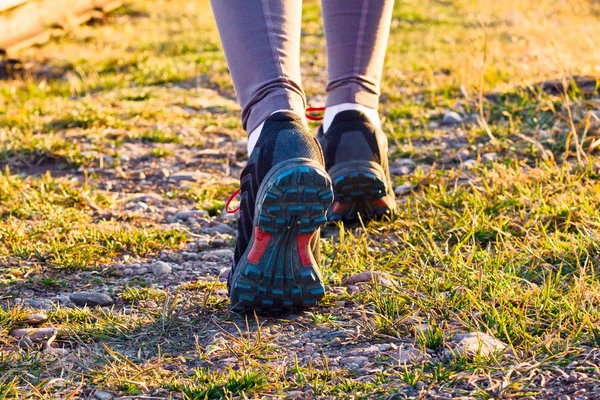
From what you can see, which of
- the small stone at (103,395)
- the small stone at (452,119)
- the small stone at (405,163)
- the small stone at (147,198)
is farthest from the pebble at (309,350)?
the small stone at (452,119)

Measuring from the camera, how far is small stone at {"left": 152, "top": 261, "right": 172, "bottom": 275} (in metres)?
2.71

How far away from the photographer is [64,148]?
4.14 meters

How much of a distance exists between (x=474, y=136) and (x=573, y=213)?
1.47 m

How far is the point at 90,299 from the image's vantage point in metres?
2.41

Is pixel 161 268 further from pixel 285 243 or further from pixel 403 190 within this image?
pixel 403 190

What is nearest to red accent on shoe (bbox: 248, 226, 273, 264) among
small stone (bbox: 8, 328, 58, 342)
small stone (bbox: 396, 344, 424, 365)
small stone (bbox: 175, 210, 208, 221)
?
small stone (bbox: 396, 344, 424, 365)

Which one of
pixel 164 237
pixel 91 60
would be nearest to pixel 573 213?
pixel 164 237

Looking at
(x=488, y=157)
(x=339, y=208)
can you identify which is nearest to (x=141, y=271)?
(x=339, y=208)

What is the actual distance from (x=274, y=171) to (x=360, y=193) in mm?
847

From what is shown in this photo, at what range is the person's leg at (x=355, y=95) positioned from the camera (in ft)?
9.15

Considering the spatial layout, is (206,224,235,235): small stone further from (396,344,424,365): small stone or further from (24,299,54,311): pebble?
(396,344,424,365): small stone

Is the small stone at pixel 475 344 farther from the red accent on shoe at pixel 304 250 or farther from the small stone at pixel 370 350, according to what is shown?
the red accent on shoe at pixel 304 250

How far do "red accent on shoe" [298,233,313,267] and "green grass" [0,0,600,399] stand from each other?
18cm

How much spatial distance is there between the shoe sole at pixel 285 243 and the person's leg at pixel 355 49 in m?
0.82
